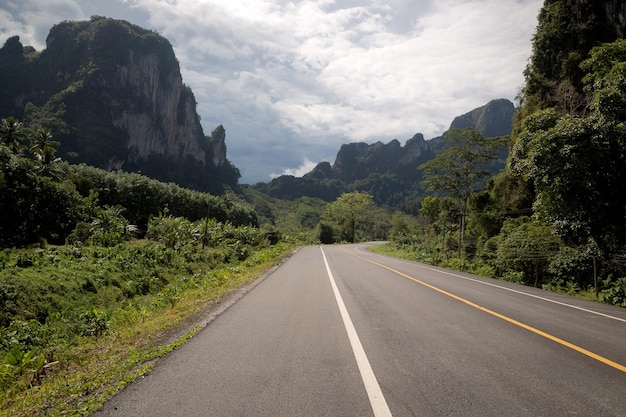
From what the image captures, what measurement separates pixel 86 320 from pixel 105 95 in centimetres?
15036

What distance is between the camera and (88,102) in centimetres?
12744

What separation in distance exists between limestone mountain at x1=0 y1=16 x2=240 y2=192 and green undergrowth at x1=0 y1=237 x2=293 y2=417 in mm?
118363

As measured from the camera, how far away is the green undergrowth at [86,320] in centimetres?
365

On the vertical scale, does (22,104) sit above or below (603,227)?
above

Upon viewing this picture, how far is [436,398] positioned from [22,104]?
576 ft

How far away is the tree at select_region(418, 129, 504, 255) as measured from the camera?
31083 millimetres

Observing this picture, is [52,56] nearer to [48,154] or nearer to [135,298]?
[48,154]

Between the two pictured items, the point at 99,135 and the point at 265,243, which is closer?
the point at 265,243

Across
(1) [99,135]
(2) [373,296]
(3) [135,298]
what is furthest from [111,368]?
(1) [99,135]

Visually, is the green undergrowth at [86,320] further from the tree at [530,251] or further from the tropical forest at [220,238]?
the tree at [530,251]

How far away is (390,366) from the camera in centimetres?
396

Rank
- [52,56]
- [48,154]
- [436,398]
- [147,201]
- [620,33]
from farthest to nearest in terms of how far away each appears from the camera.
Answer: [52,56]
[147,201]
[48,154]
[620,33]
[436,398]

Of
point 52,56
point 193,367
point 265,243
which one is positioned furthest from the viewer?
point 52,56

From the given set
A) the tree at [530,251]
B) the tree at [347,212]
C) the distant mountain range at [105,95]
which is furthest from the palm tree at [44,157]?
the distant mountain range at [105,95]
